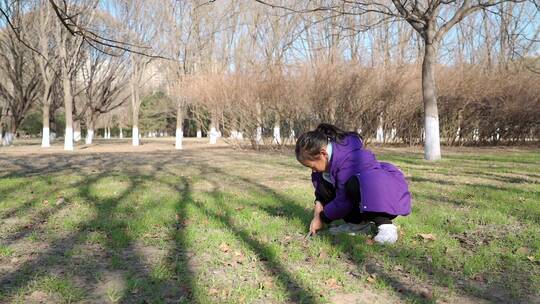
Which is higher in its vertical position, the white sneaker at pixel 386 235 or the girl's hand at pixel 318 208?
the girl's hand at pixel 318 208

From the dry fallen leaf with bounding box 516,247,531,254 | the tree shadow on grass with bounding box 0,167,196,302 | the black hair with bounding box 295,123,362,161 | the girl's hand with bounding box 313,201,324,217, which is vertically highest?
the black hair with bounding box 295,123,362,161

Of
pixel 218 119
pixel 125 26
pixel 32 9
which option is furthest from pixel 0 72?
pixel 218 119

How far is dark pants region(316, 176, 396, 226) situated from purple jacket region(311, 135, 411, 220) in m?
0.04

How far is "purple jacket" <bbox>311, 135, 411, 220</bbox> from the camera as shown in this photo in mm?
3307

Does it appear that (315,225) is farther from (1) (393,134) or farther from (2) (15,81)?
(2) (15,81)

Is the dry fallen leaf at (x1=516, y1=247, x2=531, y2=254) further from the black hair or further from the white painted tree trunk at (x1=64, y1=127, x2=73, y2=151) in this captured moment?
the white painted tree trunk at (x1=64, y1=127, x2=73, y2=151)

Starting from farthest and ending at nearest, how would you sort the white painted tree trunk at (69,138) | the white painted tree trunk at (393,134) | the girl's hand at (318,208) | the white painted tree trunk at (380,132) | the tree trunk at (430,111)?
1. the white painted tree trunk at (69,138)
2. the white painted tree trunk at (393,134)
3. the white painted tree trunk at (380,132)
4. the tree trunk at (430,111)
5. the girl's hand at (318,208)

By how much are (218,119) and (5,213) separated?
13.8 metres

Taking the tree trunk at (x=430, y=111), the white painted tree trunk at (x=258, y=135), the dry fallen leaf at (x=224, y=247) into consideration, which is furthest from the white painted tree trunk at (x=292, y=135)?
the dry fallen leaf at (x=224, y=247)

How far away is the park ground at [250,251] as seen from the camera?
8.30 feet

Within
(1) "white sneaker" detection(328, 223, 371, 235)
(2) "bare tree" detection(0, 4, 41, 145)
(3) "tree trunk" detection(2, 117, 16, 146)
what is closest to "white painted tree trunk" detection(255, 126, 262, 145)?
(1) "white sneaker" detection(328, 223, 371, 235)

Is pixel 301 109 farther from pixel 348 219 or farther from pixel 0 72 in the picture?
pixel 0 72

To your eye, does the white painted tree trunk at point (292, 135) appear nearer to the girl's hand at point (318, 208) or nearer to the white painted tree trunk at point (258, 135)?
the white painted tree trunk at point (258, 135)

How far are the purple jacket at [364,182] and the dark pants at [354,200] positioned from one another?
0.04m
